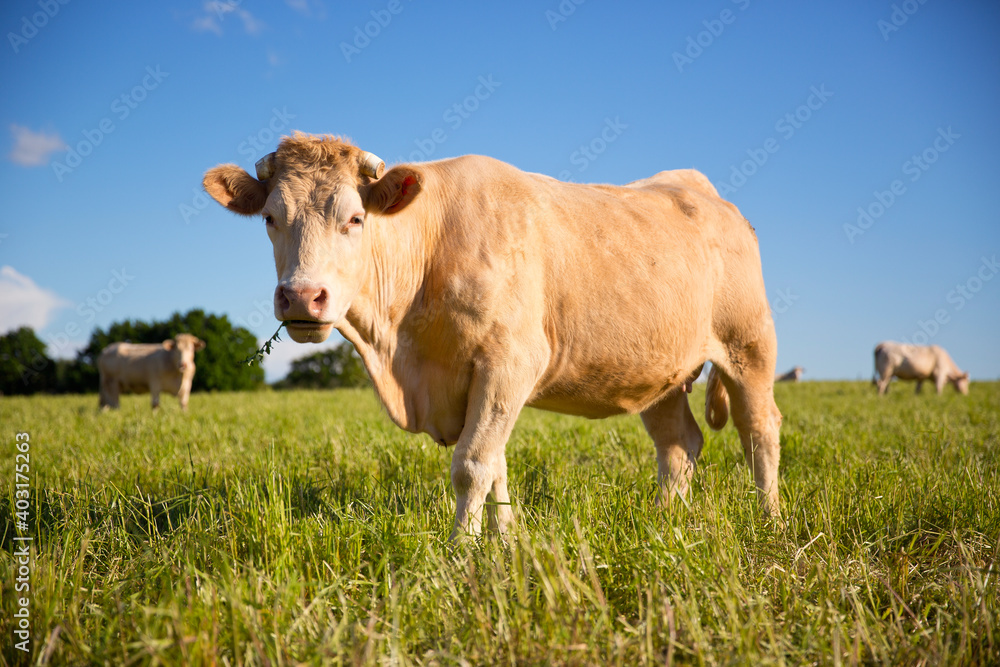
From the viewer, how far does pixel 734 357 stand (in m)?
4.79

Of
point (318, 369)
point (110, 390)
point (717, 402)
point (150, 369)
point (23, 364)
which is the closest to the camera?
point (717, 402)

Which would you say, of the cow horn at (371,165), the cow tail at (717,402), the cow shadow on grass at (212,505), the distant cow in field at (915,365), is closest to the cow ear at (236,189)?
the cow horn at (371,165)

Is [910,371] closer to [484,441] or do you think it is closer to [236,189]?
[484,441]

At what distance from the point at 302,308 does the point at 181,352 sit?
17.6m

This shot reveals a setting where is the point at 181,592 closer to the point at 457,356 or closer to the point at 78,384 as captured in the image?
the point at 457,356

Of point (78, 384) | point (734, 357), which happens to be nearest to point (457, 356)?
point (734, 357)

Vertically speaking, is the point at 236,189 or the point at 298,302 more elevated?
the point at 236,189

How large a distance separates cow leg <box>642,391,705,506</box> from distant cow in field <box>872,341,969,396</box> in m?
23.9

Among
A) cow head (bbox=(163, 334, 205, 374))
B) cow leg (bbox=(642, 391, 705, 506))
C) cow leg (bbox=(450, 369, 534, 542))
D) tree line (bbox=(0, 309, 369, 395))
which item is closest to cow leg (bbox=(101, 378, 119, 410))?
cow head (bbox=(163, 334, 205, 374))

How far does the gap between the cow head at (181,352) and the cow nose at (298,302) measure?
17.1m

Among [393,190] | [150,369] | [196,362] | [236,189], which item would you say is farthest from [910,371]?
[196,362]

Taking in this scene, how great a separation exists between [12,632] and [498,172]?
3223 millimetres

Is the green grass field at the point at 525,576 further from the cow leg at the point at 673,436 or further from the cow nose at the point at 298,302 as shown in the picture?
the cow nose at the point at 298,302

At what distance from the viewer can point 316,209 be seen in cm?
315
